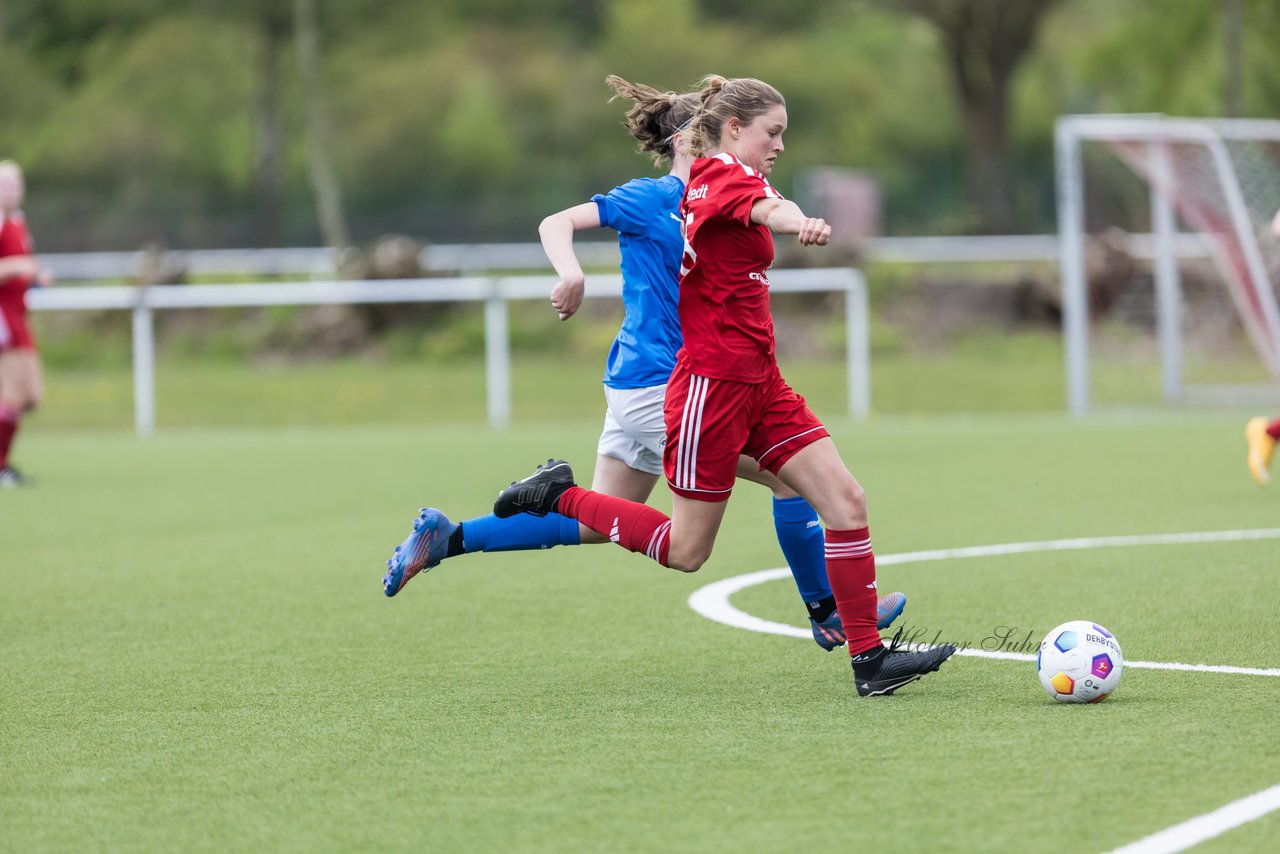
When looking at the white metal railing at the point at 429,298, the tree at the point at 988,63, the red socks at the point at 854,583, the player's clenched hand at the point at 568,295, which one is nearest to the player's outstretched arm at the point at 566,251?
the player's clenched hand at the point at 568,295

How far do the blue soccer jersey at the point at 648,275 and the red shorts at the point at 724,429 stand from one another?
0.53 meters

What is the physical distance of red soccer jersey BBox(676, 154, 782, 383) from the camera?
15.8ft

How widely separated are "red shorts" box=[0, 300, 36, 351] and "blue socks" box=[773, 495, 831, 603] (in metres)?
8.12

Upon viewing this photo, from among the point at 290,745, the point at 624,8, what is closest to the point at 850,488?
the point at 290,745

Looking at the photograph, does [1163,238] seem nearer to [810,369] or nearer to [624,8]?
[810,369]

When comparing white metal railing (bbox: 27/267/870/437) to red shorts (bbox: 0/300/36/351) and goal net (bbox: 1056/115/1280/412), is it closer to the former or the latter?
goal net (bbox: 1056/115/1280/412)

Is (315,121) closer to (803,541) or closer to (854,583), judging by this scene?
(803,541)

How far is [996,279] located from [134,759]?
21067 millimetres

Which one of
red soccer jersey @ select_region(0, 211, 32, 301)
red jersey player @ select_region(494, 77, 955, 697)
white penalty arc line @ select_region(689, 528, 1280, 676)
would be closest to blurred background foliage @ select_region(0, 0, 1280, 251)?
red soccer jersey @ select_region(0, 211, 32, 301)

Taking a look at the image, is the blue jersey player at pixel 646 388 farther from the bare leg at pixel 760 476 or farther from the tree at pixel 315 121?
the tree at pixel 315 121

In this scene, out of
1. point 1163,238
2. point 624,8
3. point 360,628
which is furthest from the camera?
point 624,8

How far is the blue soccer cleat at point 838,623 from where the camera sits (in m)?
5.50

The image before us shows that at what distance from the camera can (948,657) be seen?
5.12 meters

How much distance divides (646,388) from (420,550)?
90 cm
